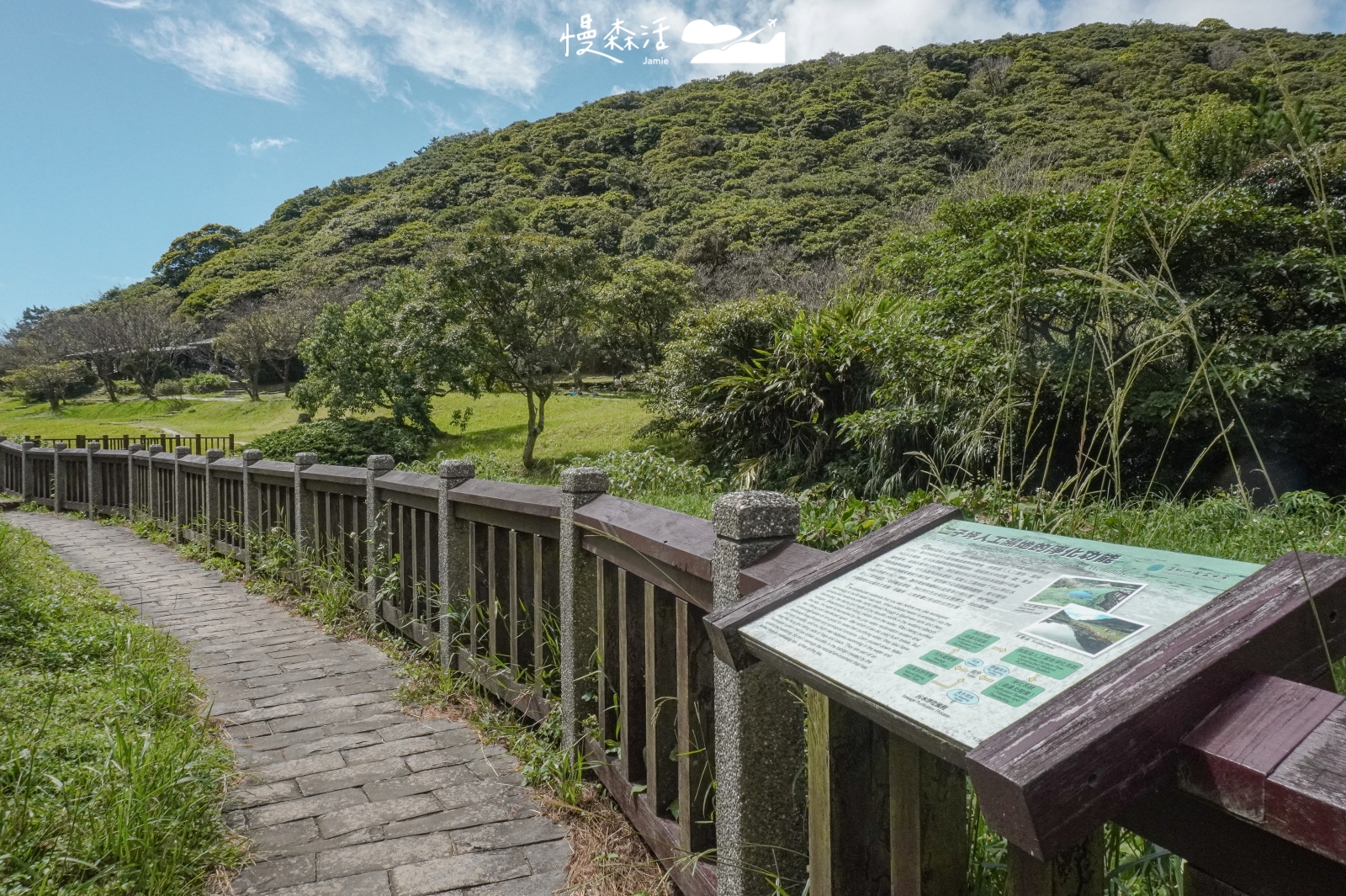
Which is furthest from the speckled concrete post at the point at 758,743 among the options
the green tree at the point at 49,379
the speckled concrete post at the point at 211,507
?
the green tree at the point at 49,379

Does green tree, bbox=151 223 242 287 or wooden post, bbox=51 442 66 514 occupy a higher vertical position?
green tree, bbox=151 223 242 287

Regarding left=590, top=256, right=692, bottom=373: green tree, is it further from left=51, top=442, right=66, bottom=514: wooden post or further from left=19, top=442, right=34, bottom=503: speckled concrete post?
left=19, top=442, right=34, bottom=503: speckled concrete post

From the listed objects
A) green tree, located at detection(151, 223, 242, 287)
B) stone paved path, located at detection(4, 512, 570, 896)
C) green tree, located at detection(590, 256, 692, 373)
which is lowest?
stone paved path, located at detection(4, 512, 570, 896)

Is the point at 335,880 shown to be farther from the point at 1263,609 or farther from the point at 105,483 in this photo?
the point at 105,483

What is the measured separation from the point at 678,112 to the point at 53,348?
49.8 meters

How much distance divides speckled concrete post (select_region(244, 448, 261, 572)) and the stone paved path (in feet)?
7.06

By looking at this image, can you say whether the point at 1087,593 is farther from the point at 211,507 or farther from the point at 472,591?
the point at 211,507

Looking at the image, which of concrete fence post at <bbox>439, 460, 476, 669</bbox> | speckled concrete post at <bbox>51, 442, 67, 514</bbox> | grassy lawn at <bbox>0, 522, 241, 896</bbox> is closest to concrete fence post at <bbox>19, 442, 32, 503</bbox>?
speckled concrete post at <bbox>51, 442, 67, 514</bbox>

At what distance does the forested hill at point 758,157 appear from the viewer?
3500 cm

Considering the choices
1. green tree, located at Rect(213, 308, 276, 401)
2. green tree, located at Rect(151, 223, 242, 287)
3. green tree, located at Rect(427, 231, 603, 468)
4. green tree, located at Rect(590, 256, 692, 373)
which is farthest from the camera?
green tree, located at Rect(151, 223, 242, 287)

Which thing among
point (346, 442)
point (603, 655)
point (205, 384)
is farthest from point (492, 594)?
point (205, 384)

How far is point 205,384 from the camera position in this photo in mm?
46500

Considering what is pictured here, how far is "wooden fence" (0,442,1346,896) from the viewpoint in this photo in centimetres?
86

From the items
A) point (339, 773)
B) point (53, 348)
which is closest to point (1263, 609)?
point (339, 773)
